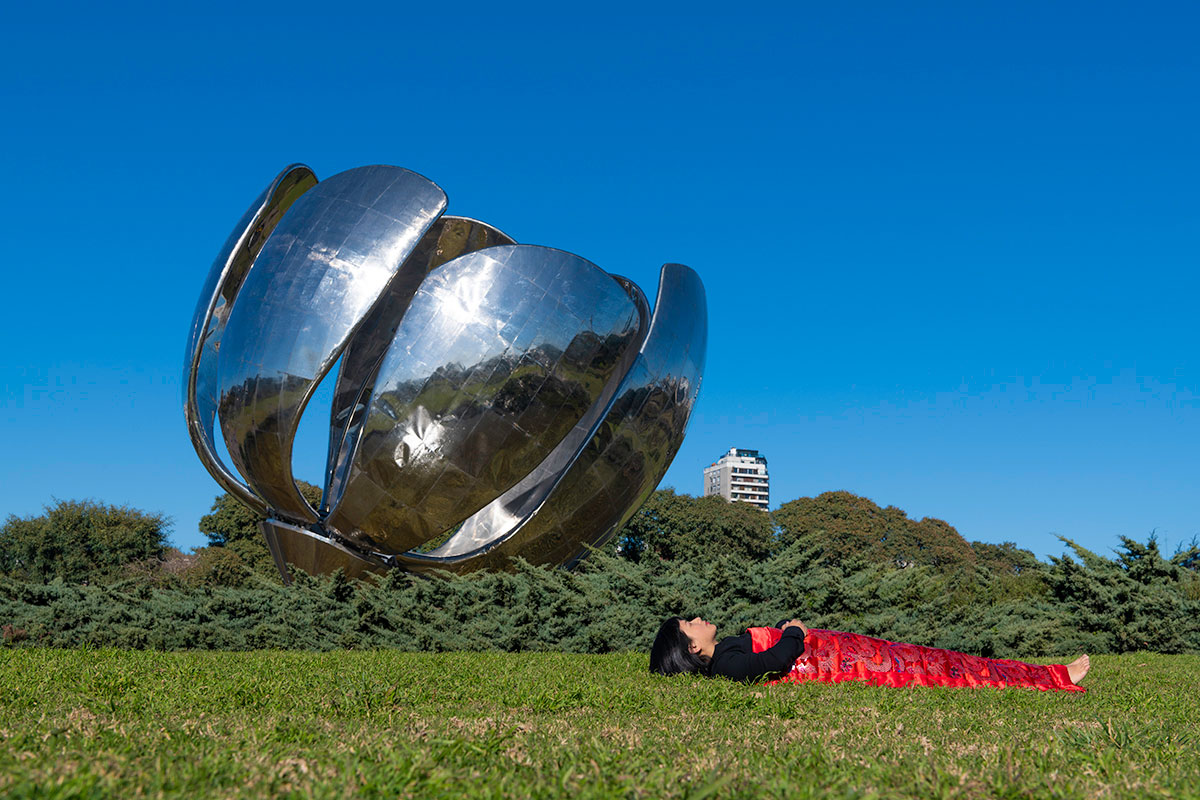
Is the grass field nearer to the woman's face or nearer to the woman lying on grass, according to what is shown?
the woman lying on grass

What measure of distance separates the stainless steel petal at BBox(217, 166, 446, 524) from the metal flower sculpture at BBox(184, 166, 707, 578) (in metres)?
0.02

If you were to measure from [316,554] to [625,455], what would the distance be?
14.5ft

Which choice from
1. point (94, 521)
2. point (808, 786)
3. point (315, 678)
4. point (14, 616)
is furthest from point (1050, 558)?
point (94, 521)

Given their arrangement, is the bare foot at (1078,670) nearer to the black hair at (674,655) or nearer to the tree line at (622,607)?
the black hair at (674,655)

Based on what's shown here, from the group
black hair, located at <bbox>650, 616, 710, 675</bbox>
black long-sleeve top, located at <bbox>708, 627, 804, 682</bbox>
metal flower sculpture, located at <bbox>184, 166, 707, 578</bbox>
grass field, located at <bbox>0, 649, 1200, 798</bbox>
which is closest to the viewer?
grass field, located at <bbox>0, 649, 1200, 798</bbox>

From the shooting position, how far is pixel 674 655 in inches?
237

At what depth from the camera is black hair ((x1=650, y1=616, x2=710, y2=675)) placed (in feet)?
19.6

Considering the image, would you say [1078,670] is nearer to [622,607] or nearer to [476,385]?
[622,607]

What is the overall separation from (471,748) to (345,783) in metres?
0.58

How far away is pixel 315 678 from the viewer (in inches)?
213

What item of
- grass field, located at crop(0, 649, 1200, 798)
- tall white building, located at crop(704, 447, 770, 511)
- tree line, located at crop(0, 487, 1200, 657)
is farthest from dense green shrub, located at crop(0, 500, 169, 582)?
tall white building, located at crop(704, 447, 770, 511)

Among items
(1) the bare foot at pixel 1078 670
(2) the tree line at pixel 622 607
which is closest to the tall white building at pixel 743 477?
(2) the tree line at pixel 622 607

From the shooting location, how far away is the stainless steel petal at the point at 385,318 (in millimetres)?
13969

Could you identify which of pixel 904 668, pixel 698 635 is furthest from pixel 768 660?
pixel 904 668
